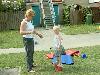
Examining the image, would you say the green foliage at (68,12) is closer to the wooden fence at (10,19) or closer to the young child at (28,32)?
the wooden fence at (10,19)

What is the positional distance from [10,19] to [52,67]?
593 inches

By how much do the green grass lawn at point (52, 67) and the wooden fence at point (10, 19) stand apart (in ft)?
38.0

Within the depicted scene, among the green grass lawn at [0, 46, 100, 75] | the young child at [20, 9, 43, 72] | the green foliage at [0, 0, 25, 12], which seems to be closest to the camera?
the young child at [20, 9, 43, 72]

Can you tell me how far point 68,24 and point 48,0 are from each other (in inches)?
112

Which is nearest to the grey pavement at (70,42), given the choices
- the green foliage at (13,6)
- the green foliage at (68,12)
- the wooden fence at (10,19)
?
the wooden fence at (10,19)

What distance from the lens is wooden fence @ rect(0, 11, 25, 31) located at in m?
25.4

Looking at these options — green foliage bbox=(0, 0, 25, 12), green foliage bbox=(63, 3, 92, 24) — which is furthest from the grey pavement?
green foliage bbox=(63, 3, 92, 24)

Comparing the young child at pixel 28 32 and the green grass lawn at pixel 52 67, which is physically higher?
the young child at pixel 28 32

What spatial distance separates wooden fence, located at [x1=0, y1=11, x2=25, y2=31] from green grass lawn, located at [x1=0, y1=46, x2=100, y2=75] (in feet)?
38.0

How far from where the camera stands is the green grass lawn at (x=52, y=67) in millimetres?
10469

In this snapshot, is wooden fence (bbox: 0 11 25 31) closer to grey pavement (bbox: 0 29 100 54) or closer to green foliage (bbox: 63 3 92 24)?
green foliage (bbox: 63 3 92 24)

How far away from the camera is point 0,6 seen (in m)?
26.0

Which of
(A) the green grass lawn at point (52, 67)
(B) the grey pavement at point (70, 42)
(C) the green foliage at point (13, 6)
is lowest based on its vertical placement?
(B) the grey pavement at point (70, 42)

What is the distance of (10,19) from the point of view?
25766 mm
